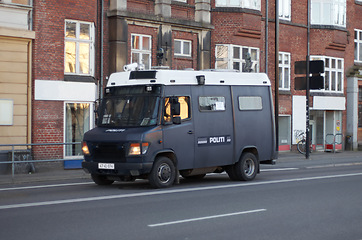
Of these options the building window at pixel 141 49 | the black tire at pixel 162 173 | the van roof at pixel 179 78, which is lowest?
the black tire at pixel 162 173

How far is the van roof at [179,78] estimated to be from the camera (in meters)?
15.1

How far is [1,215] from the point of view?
10.4 m

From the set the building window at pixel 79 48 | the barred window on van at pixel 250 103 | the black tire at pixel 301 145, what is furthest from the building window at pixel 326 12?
the barred window on van at pixel 250 103

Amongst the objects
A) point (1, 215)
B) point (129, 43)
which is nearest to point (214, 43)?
point (129, 43)

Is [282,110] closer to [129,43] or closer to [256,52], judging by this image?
[256,52]

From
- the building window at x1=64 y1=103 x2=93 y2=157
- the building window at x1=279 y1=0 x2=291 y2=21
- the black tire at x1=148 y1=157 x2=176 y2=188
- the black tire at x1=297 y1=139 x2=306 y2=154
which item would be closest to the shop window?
the building window at x1=64 y1=103 x2=93 y2=157

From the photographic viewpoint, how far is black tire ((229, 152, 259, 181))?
1686cm

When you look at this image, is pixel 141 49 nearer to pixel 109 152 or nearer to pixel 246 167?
pixel 246 167

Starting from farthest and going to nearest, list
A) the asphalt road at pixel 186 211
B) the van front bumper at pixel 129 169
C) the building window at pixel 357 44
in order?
the building window at pixel 357 44
the van front bumper at pixel 129 169
the asphalt road at pixel 186 211

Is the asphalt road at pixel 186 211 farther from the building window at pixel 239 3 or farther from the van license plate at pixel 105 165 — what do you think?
the building window at pixel 239 3

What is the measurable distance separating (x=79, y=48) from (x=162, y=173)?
406 inches

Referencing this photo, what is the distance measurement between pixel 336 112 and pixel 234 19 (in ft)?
35.3

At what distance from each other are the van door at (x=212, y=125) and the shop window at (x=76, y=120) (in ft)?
27.4

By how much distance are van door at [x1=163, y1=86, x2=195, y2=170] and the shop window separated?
8.60 metres
